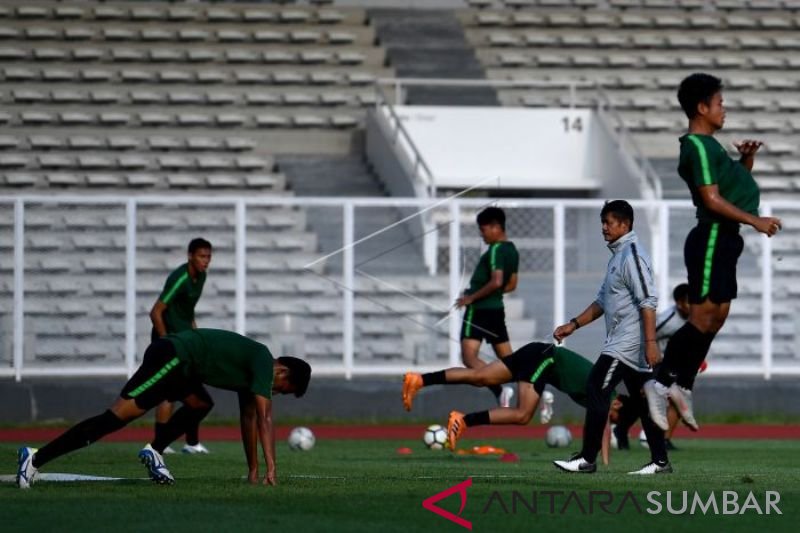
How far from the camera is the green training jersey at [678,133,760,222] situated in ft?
33.8


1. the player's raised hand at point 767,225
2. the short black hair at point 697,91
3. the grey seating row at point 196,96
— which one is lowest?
the player's raised hand at point 767,225

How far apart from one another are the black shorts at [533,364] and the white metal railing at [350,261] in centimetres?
708

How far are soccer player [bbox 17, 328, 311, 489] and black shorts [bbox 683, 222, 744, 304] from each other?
7.75ft

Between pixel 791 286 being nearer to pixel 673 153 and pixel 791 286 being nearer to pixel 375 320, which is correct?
pixel 375 320

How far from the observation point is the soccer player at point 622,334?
11.2 m

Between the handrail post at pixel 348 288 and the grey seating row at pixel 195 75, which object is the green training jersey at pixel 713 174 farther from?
the grey seating row at pixel 195 75

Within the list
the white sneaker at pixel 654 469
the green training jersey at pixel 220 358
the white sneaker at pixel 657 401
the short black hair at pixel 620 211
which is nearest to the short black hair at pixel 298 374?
the green training jersey at pixel 220 358

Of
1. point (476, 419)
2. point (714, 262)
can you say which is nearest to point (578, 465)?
point (476, 419)

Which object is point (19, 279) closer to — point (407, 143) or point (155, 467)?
point (407, 143)

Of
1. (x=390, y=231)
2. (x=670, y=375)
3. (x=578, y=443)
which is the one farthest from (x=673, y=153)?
(x=670, y=375)

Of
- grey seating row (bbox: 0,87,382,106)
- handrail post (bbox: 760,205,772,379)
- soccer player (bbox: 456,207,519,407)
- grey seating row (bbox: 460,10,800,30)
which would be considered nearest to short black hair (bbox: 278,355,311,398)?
soccer player (bbox: 456,207,519,407)

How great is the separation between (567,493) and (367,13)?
21.3 m

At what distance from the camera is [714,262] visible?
10.2m

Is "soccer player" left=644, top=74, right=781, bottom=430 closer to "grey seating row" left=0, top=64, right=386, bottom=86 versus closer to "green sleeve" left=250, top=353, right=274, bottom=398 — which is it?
A: "green sleeve" left=250, top=353, right=274, bottom=398
